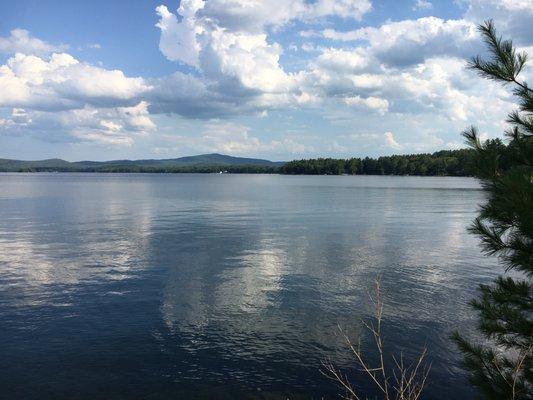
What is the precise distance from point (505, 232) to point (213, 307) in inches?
493

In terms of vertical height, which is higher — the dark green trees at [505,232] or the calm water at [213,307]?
the dark green trees at [505,232]

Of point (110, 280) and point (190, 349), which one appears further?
point (110, 280)

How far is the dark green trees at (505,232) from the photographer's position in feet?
24.1

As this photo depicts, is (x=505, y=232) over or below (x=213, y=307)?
over

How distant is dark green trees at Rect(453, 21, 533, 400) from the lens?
24.1 feet

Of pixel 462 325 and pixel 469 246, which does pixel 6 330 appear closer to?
pixel 462 325

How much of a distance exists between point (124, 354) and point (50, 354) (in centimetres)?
222

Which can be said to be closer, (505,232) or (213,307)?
(505,232)

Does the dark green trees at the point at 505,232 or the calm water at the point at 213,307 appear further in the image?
the calm water at the point at 213,307

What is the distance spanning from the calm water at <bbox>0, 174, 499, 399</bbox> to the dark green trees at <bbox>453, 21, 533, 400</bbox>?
13.3 ft

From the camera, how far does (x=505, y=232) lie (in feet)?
27.1

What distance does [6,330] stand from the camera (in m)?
15.9

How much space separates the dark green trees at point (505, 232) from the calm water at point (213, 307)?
404 cm

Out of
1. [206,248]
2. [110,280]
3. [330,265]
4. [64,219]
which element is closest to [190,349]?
[110,280]
